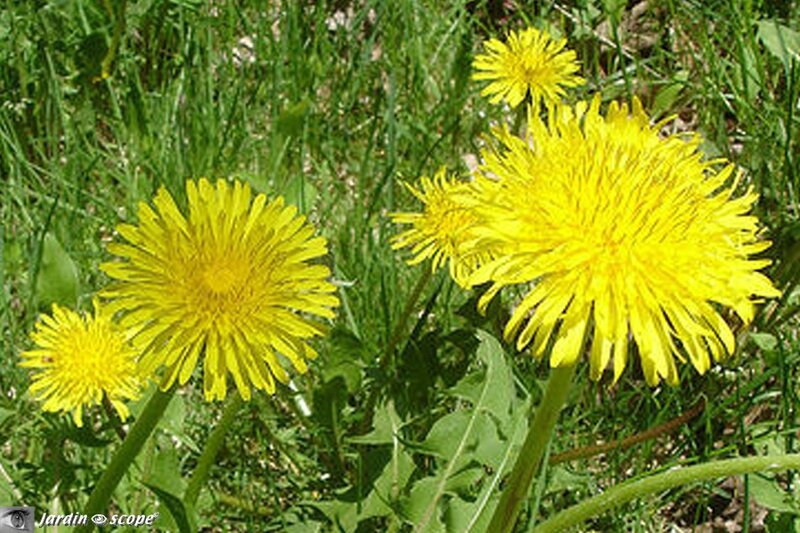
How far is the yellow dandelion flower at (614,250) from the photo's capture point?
134 cm

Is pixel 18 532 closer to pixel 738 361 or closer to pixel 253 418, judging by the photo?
pixel 253 418

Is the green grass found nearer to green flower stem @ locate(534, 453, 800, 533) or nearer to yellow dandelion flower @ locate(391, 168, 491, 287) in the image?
yellow dandelion flower @ locate(391, 168, 491, 287)

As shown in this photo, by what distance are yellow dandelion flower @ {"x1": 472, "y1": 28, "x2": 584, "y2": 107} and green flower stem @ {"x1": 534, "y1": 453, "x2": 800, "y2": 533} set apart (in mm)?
1403

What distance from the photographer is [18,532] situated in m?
1.84

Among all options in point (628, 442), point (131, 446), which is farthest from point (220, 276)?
point (628, 442)

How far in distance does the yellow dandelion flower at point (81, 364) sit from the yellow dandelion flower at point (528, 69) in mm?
1148

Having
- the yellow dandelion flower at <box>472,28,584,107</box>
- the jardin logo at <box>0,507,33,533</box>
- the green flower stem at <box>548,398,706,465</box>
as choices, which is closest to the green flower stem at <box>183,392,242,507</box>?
the jardin logo at <box>0,507,33,533</box>

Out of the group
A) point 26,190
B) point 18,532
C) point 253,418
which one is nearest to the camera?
point 18,532

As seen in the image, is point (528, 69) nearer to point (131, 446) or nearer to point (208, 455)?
point (208, 455)

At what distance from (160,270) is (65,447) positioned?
3.18 ft

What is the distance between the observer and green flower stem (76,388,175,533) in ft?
4.96

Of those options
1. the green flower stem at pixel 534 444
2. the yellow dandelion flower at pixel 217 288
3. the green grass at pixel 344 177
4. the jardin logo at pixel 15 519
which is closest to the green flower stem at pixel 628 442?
the green grass at pixel 344 177

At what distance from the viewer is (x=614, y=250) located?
4.60ft

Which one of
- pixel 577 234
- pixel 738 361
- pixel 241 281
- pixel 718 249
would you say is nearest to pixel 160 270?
pixel 241 281
